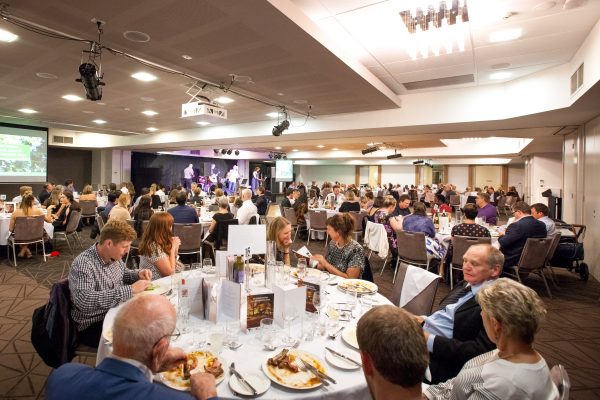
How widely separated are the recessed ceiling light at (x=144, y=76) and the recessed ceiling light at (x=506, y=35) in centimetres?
499

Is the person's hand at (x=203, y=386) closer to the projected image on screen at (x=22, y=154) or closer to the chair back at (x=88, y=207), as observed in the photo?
the chair back at (x=88, y=207)

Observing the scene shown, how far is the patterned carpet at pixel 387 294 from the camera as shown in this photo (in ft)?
9.27

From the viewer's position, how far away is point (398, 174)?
80.2 feet

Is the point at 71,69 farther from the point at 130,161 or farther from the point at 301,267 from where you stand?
the point at 130,161

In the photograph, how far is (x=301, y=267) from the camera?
272cm

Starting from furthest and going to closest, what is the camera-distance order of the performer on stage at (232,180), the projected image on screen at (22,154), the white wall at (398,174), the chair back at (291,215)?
the white wall at (398,174) < the performer on stage at (232,180) < the projected image on screen at (22,154) < the chair back at (291,215)

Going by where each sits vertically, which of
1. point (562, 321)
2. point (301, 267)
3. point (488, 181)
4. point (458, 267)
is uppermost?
point (488, 181)

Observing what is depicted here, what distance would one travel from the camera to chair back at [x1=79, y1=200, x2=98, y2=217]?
948 cm

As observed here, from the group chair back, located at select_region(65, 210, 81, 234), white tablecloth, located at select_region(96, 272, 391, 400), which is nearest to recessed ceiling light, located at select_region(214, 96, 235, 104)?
chair back, located at select_region(65, 210, 81, 234)

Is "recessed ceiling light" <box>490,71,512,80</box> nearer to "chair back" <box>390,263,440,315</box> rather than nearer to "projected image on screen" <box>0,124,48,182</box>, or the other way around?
"chair back" <box>390,263,440,315</box>

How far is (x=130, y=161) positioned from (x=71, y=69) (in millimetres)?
11829

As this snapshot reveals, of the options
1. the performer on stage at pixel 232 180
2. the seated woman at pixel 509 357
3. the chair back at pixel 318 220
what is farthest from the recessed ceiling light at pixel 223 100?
the performer on stage at pixel 232 180

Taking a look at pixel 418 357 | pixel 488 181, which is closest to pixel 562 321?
pixel 418 357

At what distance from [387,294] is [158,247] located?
3.21 m
